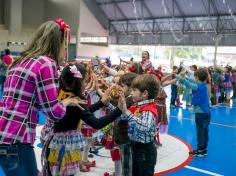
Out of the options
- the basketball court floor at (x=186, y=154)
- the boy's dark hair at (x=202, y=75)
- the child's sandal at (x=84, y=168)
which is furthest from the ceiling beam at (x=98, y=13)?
the child's sandal at (x=84, y=168)

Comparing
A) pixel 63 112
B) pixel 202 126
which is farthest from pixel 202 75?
pixel 63 112

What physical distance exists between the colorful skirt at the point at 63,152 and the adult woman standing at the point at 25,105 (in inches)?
21.1

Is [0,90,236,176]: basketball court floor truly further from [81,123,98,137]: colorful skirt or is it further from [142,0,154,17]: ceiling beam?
[142,0,154,17]: ceiling beam

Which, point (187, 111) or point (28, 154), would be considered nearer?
point (28, 154)

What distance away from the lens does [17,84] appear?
1640mm

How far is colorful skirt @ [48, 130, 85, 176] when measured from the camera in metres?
2.26

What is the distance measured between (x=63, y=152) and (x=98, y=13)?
2130 cm

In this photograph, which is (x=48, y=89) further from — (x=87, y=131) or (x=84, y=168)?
(x=84, y=168)

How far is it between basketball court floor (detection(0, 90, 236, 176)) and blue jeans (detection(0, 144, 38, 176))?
2.14 m

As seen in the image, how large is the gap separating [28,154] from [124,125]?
147 centimetres

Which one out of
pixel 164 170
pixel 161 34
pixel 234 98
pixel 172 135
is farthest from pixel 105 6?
pixel 164 170

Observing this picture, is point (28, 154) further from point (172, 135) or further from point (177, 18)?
point (177, 18)

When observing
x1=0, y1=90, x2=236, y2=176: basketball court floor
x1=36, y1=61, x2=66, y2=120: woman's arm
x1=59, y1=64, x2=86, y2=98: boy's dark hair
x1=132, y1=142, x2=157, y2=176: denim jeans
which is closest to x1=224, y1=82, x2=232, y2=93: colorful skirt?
x1=0, y1=90, x2=236, y2=176: basketball court floor

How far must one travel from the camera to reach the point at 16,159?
1.67 meters
